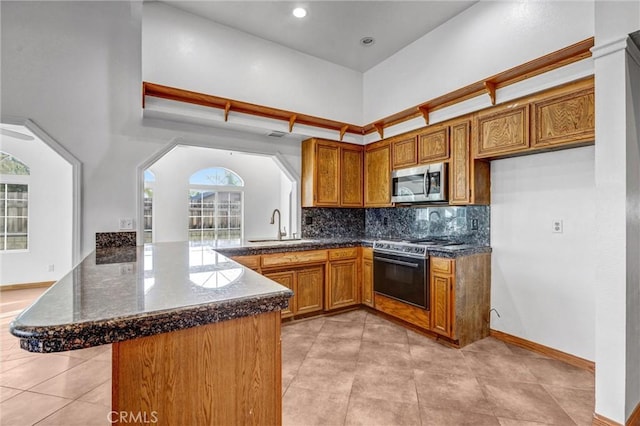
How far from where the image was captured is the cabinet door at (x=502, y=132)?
102 inches

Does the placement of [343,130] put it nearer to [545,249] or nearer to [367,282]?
[367,282]

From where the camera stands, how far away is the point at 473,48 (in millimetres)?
2914

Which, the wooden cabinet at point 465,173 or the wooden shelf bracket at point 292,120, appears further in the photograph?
the wooden shelf bracket at point 292,120

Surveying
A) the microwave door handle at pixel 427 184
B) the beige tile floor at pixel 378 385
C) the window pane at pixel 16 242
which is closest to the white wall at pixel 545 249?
the beige tile floor at pixel 378 385

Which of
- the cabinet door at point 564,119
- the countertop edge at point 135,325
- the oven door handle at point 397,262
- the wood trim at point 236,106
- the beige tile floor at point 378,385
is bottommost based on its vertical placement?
the beige tile floor at point 378,385

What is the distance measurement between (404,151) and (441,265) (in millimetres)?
1486

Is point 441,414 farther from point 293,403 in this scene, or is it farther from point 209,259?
point 209,259

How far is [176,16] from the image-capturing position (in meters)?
2.95

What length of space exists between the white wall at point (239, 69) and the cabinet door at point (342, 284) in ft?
6.29

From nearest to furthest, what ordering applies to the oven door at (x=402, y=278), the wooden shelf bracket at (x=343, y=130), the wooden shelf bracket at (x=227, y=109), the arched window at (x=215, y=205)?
the oven door at (x=402, y=278) < the wooden shelf bracket at (x=227, y=109) < the wooden shelf bracket at (x=343, y=130) < the arched window at (x=215, y=205)

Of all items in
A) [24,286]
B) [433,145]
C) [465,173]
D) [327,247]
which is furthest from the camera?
[24,286]

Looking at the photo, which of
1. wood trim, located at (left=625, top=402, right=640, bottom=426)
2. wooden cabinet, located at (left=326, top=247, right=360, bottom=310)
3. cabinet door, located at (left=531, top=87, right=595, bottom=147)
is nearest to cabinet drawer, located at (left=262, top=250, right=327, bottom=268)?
wooden cabinet, located at (left=326, top=247, right=360, bottom=310)

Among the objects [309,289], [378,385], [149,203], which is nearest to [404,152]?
[309,289]

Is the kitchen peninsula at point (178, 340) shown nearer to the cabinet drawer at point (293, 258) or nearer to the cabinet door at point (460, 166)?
the cabinet drawer at point (293, 258)
